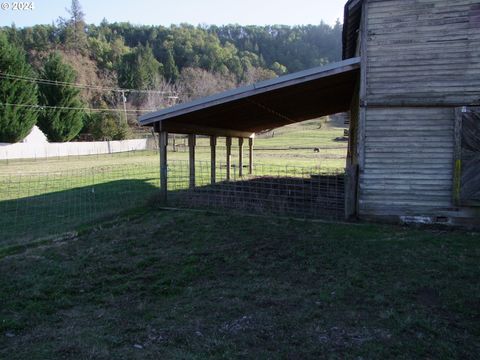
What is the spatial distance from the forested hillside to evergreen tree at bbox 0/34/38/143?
5.35 metres

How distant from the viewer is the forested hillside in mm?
65125

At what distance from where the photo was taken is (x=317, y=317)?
14.3 feet

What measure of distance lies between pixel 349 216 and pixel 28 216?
7.45 meters

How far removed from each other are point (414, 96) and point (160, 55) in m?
83.3

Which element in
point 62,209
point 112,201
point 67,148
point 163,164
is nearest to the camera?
point 163,164

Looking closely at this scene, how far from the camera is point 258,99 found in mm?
10352

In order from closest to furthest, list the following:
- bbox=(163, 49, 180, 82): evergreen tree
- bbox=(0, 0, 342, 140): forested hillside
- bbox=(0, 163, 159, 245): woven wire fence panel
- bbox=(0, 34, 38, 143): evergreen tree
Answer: bbox=(0, 163, 159, 245): woven wire fence panel < bbox=(0, 34, 38, 143): evergreen tree < bbox=(0, 0, 342, 140): forested hillside < bbox=(163, 49, 180, 82): evergreen tree

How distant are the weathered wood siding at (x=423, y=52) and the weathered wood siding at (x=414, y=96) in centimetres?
2

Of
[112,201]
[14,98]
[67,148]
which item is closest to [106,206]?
[112,201]

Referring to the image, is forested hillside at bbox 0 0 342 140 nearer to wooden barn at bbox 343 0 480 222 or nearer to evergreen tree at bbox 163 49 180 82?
evergreen tree at bbox 163 49 180 82

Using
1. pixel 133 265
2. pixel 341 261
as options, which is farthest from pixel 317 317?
pixel 133 265

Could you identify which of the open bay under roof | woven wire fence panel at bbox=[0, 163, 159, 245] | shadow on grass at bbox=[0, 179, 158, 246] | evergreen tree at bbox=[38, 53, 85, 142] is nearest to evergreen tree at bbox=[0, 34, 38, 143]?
evergreen tree at bbox=[38, 53, 85, 142]

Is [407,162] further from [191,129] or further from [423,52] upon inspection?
[191,129]

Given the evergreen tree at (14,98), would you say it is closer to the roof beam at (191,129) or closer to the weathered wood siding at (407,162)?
the roof beam at (191,129)
